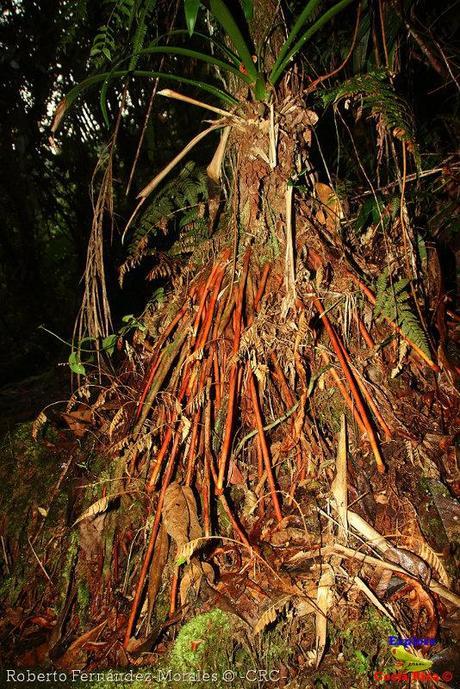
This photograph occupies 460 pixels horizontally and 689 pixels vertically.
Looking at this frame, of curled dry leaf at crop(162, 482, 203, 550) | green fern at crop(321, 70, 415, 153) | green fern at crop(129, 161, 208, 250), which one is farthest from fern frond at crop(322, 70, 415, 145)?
curled dry leaf at crop(162, 482, 203, 550)

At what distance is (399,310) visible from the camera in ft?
4.91

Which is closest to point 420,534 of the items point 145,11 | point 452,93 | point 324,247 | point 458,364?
point 458,364

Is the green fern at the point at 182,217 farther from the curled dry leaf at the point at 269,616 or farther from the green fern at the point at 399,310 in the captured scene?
the curled dry leaf at the point at 269,616

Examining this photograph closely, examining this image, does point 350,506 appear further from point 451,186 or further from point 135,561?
point 451,186

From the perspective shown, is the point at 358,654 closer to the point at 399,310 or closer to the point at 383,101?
the point at 399,310

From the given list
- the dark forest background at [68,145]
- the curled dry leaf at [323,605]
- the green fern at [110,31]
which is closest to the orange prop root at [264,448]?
the curled dry leaf at [323,605]

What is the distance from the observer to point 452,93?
2686 mm

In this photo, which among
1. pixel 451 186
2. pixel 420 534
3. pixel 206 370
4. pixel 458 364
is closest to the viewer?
pixel 420 534

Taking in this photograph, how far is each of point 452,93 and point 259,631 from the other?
3.26 m

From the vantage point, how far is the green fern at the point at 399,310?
145cm

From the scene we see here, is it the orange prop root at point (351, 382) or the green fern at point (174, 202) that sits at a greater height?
the green fern at point (174, 202)

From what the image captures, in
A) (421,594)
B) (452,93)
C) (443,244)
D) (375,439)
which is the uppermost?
(452,93)

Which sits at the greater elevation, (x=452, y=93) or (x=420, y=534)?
(x=452, y=93)

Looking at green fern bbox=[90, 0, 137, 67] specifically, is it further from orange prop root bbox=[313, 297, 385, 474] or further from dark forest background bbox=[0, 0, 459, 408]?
orange prop root bbox=[313, 297, 385, 474]
